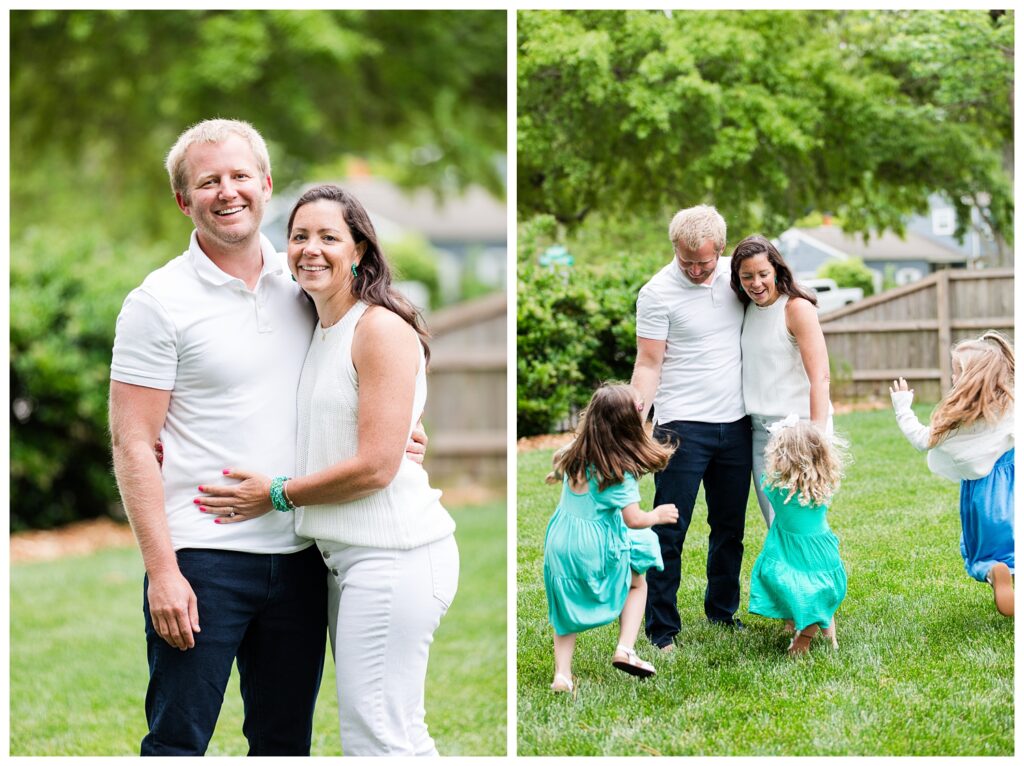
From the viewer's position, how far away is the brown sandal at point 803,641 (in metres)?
2.96

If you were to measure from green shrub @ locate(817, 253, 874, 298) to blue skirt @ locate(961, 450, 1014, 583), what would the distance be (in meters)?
0.59

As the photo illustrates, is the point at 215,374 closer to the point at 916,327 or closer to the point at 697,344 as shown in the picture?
the point at 697,344

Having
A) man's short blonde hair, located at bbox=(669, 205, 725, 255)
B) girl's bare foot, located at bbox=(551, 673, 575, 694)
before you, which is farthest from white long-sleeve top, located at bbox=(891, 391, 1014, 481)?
girl's bare foot, located at bbox=(551, 673, 575, 694)

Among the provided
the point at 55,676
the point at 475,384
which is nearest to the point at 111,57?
the point at 475,384

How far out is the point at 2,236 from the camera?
11.3ft

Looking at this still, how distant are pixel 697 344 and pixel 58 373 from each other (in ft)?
15.7

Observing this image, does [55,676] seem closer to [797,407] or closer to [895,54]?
[797,407]

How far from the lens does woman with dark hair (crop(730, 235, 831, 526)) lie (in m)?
2.89

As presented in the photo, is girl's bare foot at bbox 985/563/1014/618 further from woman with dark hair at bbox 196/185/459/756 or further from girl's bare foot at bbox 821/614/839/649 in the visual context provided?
woman with dark hair at bbox 196/185/459/756

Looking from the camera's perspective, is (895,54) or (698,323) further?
(895,54)

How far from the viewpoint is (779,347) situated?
2.90 meters

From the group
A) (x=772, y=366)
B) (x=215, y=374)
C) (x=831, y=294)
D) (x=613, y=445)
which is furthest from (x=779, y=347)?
(x=215, y=374)

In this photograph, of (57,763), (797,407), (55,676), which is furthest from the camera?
(55,676)

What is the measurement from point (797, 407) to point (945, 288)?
2.11 feet
